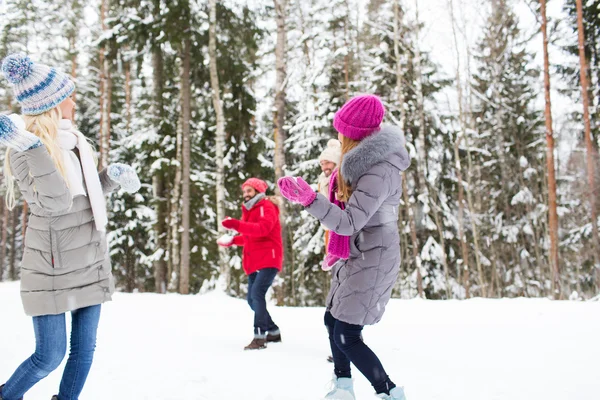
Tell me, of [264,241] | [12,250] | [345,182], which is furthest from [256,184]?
[12,250]

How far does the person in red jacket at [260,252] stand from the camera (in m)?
5.25

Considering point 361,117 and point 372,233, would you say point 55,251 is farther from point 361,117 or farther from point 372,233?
point 361,117

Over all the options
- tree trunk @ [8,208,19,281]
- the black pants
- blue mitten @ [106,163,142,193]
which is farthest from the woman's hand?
tree trunk @ [8,208,19,281]

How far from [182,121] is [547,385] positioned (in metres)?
12.6

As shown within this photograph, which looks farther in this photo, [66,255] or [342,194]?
[342,194]

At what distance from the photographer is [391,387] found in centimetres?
270

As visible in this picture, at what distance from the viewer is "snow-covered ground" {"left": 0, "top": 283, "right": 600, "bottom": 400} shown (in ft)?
12.2

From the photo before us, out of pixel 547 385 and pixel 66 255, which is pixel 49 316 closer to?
pixel 66 255

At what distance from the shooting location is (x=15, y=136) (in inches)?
87.1

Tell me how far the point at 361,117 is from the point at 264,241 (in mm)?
2855

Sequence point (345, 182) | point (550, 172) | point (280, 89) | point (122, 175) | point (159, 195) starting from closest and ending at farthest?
point (345, 182)
point (122, 175)
point (280, 89)
point (550, 172)
point (159, 195)

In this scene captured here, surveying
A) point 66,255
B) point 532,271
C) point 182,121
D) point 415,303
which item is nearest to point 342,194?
point 66,255

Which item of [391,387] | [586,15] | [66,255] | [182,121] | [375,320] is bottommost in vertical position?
[391,387]

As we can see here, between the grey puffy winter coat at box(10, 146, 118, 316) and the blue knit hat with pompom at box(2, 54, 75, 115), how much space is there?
311mm
